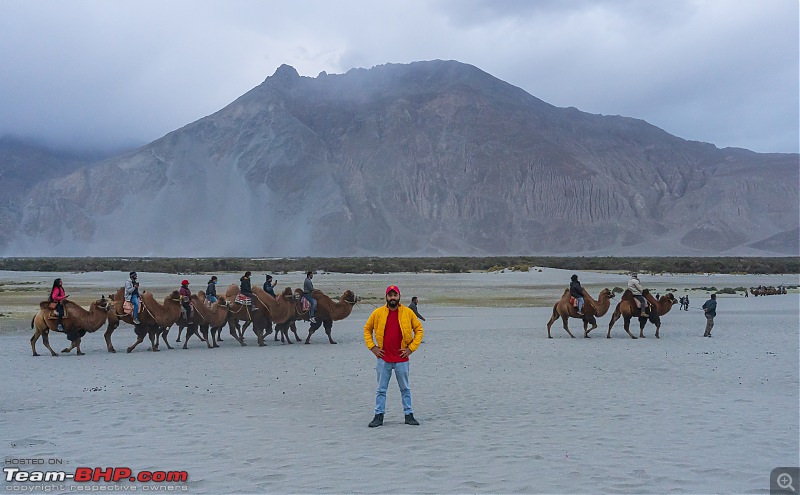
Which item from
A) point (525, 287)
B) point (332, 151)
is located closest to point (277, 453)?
point (525, 287)

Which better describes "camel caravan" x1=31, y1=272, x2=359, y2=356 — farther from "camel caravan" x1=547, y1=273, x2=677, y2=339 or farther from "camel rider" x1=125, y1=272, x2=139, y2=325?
"camel caravan" x1=547, y1=273, x2=677, y2=339

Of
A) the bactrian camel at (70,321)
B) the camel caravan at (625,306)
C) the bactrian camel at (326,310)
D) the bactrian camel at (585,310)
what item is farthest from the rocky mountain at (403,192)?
the bactrian camel at (70,321)

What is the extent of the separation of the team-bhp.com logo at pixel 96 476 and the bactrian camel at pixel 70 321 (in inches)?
404

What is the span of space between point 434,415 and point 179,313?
10.3 m

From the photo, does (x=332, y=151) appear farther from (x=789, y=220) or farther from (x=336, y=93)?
(x=789, y=220)

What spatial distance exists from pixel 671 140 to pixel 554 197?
128 feet

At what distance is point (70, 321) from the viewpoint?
16.8m

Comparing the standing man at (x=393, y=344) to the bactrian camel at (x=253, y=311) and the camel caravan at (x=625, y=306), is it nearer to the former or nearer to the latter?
the bactrian camel at (x=253, y=311)

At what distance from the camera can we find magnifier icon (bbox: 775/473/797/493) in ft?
21.4

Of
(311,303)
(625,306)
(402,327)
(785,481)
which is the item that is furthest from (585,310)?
(785,481)

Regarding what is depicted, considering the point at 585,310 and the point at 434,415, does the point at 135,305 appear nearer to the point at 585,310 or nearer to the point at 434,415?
the point at 434,415

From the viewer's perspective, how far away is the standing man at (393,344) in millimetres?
9172

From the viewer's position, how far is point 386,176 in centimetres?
13150

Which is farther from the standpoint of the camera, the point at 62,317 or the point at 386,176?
the point at 386,176
